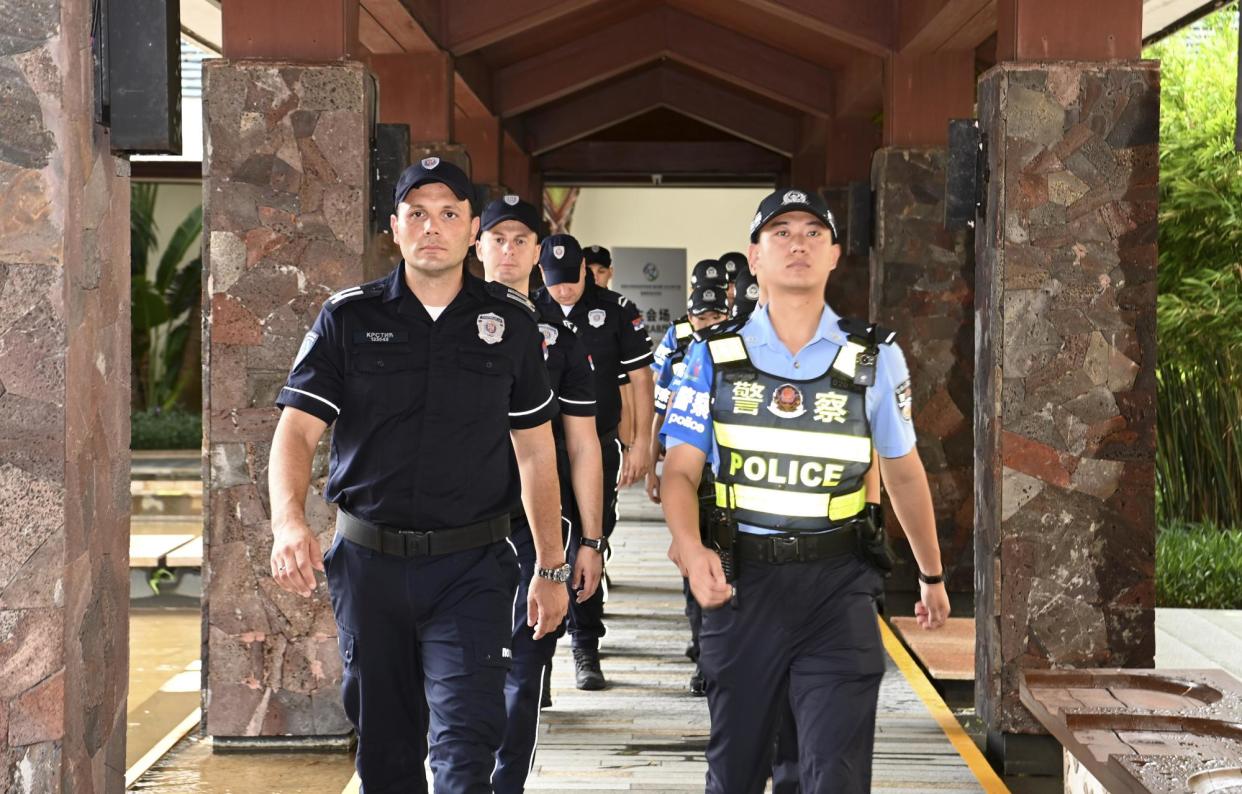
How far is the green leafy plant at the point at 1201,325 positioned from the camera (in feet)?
33.5

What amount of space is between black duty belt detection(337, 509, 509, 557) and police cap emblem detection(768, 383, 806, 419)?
0.73m

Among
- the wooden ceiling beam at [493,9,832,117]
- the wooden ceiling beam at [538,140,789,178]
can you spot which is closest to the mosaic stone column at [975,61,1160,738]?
the wooden ceiling beam at [493,9,832,117]

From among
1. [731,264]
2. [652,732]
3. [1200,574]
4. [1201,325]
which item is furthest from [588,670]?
[1201,325]

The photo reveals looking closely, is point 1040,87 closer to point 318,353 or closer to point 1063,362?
point 1063,362

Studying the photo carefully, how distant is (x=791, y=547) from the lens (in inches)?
135

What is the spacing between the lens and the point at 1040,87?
205 inches

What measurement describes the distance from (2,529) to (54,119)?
2.68 feet

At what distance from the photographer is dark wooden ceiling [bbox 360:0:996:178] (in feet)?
26.5

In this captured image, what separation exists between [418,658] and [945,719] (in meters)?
2.97

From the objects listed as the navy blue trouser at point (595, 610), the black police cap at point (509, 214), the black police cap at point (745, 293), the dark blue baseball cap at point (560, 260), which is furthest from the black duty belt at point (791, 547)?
the black police cap at point (745, 293)

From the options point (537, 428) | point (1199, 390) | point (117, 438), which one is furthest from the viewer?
point (1199, 390)

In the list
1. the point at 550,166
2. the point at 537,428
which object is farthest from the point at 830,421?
the point at 550,166

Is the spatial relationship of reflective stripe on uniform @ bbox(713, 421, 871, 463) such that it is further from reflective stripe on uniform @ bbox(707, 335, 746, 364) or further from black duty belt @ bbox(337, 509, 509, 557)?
black duty belt @ bbox(337, 509, 509, 557)

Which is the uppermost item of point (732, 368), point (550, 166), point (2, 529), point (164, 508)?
point (550, 166)
